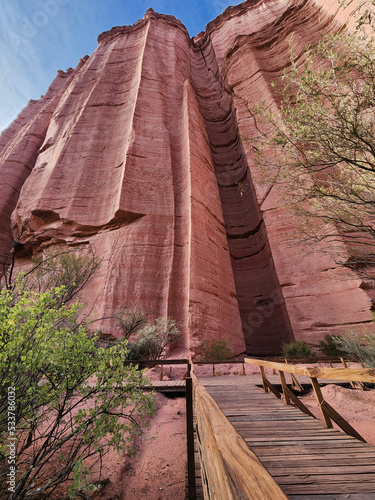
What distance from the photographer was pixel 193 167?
52.0 feet

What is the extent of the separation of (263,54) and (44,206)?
24.1 meters

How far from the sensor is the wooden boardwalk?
143 cm

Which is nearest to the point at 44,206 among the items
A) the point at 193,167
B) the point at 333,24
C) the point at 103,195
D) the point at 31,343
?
the point at 103,195

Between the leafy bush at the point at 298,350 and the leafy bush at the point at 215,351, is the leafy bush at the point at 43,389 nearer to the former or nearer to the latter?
the leafy bush at the point at 215,351

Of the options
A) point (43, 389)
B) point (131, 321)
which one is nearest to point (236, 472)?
point (43, 389)

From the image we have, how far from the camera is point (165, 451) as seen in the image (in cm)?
386

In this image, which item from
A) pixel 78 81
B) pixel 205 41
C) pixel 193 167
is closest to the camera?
pixel 193 167

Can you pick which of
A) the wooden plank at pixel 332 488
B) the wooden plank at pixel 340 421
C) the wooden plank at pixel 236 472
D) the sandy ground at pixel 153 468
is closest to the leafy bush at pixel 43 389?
the sandy ground at pixel 153 468

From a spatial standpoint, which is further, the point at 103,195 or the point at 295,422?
the point at 103,195

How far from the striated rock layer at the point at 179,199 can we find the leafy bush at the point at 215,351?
0.39 m

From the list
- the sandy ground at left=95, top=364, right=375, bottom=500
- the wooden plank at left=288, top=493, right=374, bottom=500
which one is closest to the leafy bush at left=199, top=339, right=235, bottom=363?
the sandy ground at left=95, top=364, right=375, bottom=500

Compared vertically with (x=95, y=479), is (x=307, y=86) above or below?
above

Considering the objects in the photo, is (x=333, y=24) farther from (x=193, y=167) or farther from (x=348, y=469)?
(x=348, y=469)

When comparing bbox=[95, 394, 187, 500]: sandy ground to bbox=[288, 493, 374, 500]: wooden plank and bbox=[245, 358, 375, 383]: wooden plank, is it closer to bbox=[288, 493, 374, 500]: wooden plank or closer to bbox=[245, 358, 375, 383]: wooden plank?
bbox=[245, 358, 375, 383]: wooden plank
